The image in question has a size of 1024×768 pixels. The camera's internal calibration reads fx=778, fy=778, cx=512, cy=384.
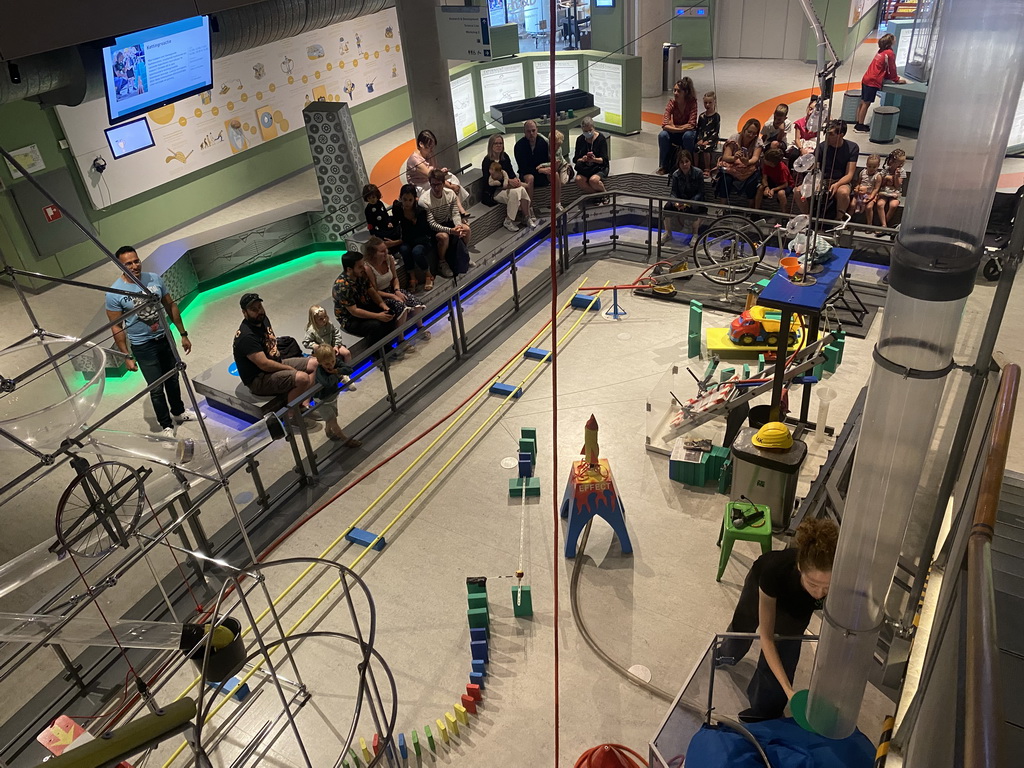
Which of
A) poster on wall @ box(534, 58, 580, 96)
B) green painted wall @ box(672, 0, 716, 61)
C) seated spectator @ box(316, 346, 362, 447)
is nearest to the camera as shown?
seated spectator @ box(316, 346, 362, 447)

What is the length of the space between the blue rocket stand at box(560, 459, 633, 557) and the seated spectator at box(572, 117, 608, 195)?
216 inches

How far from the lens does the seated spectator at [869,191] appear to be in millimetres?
8117

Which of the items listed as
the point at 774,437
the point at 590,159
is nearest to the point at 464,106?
the point at 590,159

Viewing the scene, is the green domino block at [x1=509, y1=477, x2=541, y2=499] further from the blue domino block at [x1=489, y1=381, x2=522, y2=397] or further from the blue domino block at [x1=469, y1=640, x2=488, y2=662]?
the blue domino block at [x1=469, y1=640, x2=488, y2=662]

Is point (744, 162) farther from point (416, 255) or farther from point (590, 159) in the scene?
point (416, 255)

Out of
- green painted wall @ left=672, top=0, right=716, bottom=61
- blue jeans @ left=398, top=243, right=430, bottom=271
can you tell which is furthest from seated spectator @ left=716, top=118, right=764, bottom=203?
green painted wall @ left=672, top=0, right=716, bottom=61

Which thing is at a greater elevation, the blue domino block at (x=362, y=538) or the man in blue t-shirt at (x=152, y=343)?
the man in blue t-shirt at (x=152, y=343)

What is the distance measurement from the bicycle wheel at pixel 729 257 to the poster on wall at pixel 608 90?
4.80 m

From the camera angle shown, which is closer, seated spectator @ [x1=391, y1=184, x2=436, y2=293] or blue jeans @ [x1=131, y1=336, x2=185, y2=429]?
blue jeans @ [x1=131, y1=336, x2=185, y2=429]

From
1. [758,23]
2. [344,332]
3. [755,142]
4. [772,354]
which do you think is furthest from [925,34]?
[344,332]

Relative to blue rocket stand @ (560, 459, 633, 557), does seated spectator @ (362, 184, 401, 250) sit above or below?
above

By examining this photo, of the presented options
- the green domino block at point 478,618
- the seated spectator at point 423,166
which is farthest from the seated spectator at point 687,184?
the green domino block at point 478,618

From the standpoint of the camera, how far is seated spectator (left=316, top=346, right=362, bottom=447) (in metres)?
5.65

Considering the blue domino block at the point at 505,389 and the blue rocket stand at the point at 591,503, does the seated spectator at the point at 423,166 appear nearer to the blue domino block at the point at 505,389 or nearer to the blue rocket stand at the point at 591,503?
the blue domino block at the point at 505,389
